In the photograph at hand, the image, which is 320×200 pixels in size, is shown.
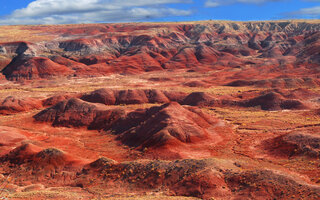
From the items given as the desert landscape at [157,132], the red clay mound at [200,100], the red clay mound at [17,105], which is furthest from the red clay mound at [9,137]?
the red clay mound at [200,100]

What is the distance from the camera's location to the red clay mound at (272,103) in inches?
1900

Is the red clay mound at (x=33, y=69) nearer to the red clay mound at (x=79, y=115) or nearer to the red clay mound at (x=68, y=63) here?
the red clay mound at (x=68, y=63)

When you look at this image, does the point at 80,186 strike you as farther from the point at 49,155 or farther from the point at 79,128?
the point at 79,128

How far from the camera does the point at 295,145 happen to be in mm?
28859

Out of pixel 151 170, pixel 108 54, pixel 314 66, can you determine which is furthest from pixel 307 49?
pixel 151 170

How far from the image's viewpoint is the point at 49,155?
27062 millimetres

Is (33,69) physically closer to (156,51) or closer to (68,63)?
(68,63)

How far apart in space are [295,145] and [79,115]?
2997 centimetres

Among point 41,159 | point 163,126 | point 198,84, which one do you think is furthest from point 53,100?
point 198,84

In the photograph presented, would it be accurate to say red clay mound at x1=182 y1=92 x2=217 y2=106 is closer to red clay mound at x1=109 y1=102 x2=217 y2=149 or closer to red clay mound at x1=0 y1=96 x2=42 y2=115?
red clay mound at x1=109 y1=102 x2=217 y2=149

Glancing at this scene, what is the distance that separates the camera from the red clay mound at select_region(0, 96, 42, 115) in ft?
166

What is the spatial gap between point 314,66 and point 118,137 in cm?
6911

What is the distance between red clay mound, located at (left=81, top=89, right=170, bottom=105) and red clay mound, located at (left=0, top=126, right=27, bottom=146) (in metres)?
19.4

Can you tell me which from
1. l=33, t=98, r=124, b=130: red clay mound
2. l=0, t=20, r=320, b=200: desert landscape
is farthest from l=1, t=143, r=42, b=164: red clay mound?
l=33, t=98, r=124, b=130: red clay mound
